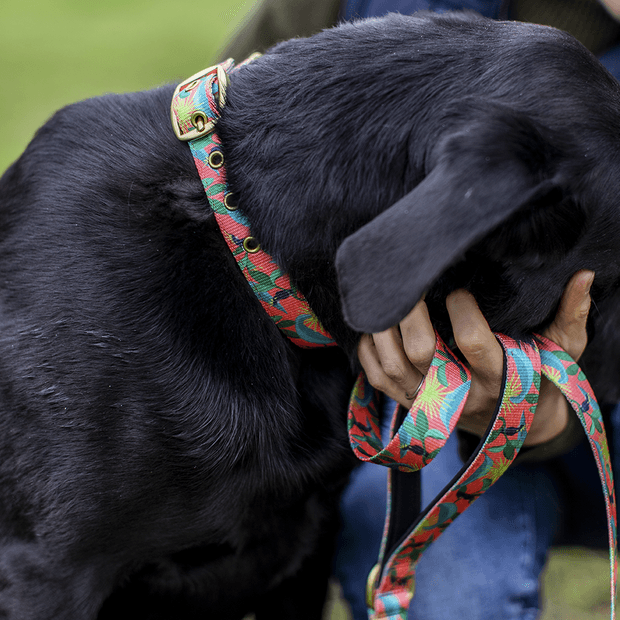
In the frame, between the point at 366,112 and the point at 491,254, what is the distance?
0.97 ft

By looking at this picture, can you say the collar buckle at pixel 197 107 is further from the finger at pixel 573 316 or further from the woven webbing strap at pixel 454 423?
the finger at pixel 573 316

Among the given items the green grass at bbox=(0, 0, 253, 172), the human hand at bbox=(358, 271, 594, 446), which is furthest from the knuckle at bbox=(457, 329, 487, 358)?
the green grass at bbox=(0, 0, 253, 172)

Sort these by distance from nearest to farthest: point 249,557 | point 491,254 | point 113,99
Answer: point 491,254 < point 113,99 < point 249,557

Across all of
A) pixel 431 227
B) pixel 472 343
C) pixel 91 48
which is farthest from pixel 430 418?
pixel 91 48

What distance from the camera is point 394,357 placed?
120cm

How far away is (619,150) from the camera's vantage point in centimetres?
107

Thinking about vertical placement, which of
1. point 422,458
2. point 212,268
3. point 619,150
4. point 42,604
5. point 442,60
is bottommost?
point 42,604

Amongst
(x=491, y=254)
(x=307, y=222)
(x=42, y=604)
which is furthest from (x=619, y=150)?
(x=42, y=604)

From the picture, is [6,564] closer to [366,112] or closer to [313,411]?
[313,411]

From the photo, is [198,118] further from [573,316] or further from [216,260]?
[573,316]

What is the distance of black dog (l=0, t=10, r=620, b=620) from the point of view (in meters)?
1.06

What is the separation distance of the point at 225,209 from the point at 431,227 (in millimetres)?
420

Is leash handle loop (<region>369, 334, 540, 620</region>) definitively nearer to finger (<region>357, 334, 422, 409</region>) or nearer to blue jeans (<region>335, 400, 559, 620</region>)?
finger (<region>357, 334, 422, 409</region>)

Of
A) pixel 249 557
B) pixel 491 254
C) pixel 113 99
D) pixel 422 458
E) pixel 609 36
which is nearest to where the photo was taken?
pixel 491 254
